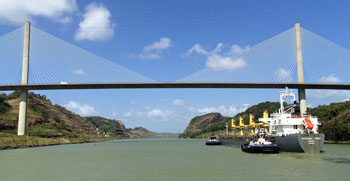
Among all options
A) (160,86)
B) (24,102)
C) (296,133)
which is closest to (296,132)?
(296,133)

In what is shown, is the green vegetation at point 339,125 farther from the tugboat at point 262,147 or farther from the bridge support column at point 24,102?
the bridge support column at point 24,102

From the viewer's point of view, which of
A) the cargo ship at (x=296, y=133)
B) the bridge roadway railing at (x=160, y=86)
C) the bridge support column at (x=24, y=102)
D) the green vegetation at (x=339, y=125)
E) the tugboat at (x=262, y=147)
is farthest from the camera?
the bridge support column at (x=24, y=102)

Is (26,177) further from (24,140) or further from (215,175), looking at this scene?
(24,140)

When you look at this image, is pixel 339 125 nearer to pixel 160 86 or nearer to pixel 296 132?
pixel 296 132

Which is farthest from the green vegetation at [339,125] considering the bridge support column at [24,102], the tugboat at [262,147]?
the bridge support column at [24,102]

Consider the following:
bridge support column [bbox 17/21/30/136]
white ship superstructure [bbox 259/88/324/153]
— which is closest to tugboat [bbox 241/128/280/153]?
white ship superstructure [bbox 259/88/324/153]

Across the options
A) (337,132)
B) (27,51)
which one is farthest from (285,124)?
(27,51)

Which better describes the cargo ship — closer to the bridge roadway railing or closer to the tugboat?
the tugboat

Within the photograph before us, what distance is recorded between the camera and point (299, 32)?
60.9 meters

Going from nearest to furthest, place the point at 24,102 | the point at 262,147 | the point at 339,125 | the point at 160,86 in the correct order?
the point at 262,147, the point at 339,125, the point at 24,102, the point at 160,86

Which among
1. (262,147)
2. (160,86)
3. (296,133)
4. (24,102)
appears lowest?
(262,147)

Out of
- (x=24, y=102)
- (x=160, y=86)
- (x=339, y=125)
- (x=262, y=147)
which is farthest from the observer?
(x=160, y=86)

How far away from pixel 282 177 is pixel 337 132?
5107cm

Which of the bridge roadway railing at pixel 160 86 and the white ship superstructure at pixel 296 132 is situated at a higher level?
the bridge roadway railing at pixel 160 86
